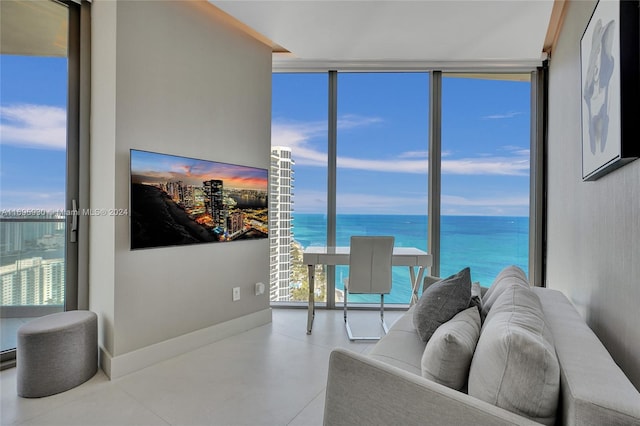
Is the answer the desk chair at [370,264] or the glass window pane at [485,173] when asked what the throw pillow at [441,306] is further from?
the glass window pane at [485,173]

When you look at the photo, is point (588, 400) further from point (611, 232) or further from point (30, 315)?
point (30, 315)

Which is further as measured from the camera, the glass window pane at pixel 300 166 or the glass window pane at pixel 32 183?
the glass window pane at pixel 300 166

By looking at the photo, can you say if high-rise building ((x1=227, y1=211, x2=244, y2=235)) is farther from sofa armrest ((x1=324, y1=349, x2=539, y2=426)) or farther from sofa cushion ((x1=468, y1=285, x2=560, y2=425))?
sofa cushion ((x1=468, y1=285, x2=560, y2=425))

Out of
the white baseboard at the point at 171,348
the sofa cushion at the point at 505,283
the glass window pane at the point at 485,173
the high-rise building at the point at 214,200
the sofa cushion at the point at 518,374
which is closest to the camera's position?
the sofa cushion at the point at 518,374

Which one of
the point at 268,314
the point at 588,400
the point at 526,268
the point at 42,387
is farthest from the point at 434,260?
the point at 42,387

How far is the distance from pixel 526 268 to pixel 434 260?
1.03m

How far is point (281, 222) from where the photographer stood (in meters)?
4.12

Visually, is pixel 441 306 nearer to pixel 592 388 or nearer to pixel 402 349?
pixel 402 349

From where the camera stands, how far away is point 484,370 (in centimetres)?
101

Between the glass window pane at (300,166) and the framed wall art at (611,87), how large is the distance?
2662mm

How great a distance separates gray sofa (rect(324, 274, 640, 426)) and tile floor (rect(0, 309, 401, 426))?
2.86 feet

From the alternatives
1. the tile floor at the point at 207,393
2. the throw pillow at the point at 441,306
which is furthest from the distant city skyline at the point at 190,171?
the throw pillow at the point at 441,306

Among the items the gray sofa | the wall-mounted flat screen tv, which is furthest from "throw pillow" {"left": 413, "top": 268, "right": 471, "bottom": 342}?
the wall-mounted flat screen tv

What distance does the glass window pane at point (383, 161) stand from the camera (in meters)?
4.06
